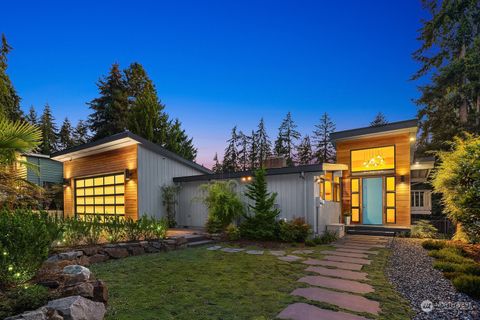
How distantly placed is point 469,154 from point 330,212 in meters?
4.65

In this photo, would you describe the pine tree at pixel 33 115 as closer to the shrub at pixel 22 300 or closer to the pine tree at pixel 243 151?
the pine tree at pixel 243 151

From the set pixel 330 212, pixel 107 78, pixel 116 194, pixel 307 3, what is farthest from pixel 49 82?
pixel 330 212

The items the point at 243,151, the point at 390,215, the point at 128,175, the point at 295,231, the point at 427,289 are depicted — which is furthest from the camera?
the point at 243,151

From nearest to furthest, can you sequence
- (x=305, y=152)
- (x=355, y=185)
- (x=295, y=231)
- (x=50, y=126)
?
(x=295, y=231), (x=355, y=185), (x=50, y=126), (x=305, y=152)

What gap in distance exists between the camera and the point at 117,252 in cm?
684

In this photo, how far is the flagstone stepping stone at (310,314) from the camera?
321 centimetres

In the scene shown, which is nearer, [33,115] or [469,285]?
[469,285]

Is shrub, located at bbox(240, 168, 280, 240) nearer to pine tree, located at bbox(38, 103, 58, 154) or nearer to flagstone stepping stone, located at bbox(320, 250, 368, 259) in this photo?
flagstone stepping stone, located at bbox(320, 250, 368, 259)

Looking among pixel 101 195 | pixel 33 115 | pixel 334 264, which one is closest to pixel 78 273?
pixel 334 264

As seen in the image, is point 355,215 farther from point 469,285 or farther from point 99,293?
point 99,293

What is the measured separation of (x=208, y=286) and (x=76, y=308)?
212cm

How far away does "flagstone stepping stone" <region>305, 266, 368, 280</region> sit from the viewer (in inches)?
199

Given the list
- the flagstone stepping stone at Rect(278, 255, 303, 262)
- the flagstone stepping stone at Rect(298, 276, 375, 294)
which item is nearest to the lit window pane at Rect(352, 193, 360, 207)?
the flagstone stepping stone at Rect(278, 255, 303, 262)

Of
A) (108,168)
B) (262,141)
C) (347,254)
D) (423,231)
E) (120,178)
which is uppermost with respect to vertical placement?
(262,141)
